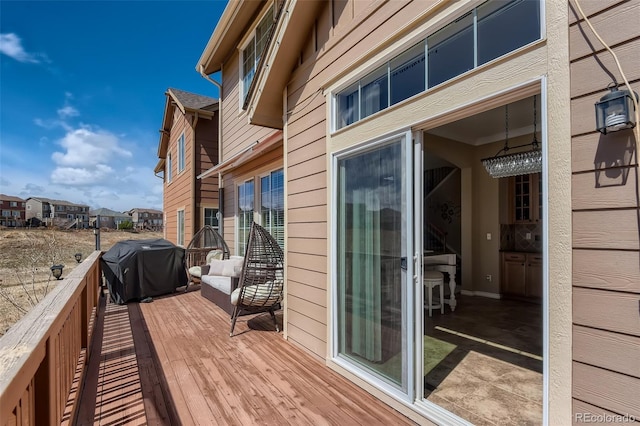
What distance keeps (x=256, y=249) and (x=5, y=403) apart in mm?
3493

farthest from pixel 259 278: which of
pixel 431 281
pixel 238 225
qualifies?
pixel 238 225

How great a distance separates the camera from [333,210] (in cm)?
306

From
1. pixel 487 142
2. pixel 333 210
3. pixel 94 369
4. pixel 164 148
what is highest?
pixel 164 148

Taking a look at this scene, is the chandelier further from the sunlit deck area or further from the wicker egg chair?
the wicker egg chair

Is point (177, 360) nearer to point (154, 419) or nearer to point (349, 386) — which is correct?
point (154, 419)

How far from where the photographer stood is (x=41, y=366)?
1.68 m

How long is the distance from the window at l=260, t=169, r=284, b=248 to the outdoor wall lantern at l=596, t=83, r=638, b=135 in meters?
4.60

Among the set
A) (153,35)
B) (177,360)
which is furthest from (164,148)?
(177,360)

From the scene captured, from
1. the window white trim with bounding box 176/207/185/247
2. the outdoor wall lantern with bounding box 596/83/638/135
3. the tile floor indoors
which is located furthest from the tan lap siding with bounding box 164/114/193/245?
the outdoor wall lantern with bounding box 596/83/638/135

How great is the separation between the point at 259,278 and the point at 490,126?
15.1ft

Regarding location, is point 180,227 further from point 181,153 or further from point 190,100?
point 190,100

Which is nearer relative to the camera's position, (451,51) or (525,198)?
(451,51)

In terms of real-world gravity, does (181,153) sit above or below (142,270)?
above

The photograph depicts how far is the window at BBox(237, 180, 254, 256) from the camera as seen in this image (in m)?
6.86
